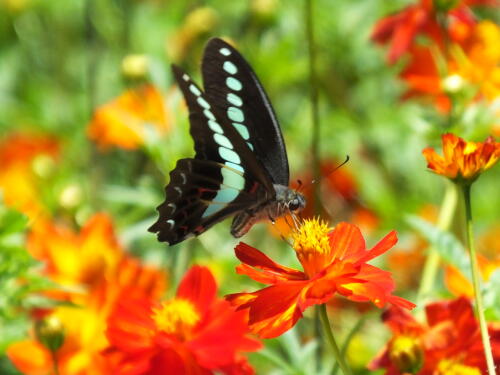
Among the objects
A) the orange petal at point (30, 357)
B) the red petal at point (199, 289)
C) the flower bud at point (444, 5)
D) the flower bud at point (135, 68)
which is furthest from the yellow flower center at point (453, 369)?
the flower bud at point (135, 68)

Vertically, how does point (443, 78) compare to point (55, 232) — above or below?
above

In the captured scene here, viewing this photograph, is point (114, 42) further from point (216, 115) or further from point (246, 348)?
point (246, 348)

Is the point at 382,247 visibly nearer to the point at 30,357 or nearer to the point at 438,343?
the point at 438,343

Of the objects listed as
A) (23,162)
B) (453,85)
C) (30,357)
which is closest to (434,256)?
(453,85)

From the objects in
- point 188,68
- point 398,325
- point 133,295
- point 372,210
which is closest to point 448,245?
point 398,325

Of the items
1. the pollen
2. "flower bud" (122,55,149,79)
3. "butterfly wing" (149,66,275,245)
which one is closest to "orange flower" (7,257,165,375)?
"butterfly wing" (149,66,275,245)
